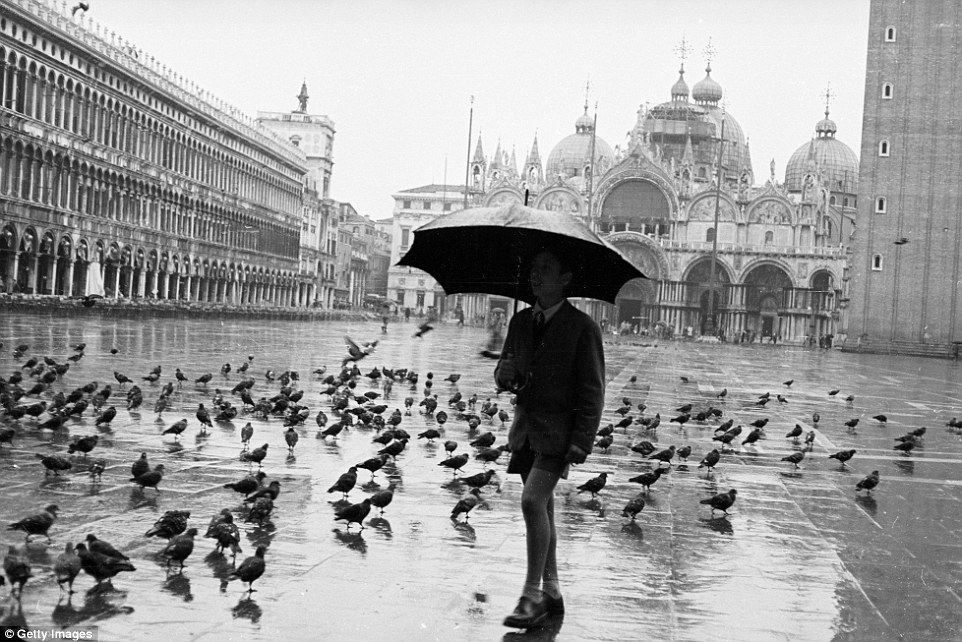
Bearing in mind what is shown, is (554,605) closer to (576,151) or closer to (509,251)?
(509,251)

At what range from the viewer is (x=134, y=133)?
59.5 meters

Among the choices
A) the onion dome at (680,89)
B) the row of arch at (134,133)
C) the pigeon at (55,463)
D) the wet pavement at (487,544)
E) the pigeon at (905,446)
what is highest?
the onion dome at (680,89)

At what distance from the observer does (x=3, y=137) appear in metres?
43.8

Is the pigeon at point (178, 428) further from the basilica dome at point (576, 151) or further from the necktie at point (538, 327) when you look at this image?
the basilica dome at point (576, 151)

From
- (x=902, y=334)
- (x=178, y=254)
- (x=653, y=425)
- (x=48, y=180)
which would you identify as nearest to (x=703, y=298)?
(x=902, y=334)

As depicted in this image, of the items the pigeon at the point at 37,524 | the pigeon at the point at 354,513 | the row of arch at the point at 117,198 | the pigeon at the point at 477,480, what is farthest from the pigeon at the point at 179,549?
the row of arch at the point at 117,198


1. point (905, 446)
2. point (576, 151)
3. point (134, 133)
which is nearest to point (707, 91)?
point (576, 151)

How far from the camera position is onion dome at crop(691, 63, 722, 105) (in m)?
107

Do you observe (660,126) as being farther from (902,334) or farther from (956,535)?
(956,535)

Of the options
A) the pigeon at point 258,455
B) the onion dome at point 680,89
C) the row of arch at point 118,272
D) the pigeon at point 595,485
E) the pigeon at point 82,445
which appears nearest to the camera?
the pigeon at point 595,485

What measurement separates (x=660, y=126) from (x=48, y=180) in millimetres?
64225

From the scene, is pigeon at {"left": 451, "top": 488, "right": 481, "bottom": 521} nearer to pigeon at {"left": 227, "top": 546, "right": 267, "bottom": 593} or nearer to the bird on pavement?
pigeon at {"left": 227, "top": 546, "right": 267, "bottom": 593}

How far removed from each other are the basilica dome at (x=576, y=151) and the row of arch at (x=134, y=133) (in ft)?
88.3

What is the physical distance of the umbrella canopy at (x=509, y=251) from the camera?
5.87 metres
